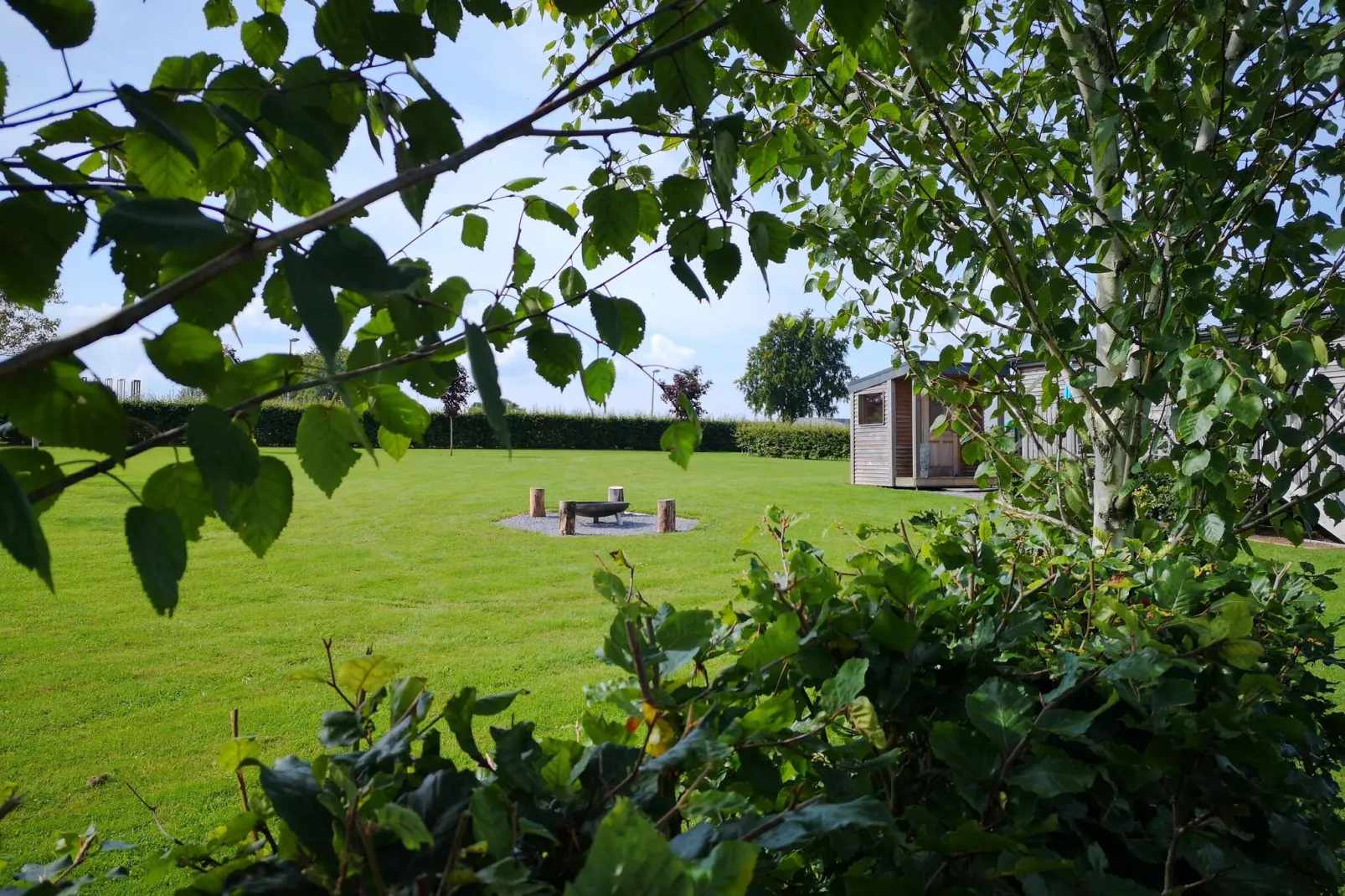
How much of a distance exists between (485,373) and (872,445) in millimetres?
21341

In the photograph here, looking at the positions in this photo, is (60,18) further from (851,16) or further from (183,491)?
(851,16)

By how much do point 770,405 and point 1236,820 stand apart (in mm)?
72451

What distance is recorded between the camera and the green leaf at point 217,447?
66 cm

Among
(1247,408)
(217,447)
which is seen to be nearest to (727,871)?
(217,447)

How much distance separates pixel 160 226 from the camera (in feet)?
1.88

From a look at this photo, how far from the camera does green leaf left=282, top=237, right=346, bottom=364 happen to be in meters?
0.55

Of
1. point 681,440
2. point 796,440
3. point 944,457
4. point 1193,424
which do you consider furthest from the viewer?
point 796,440

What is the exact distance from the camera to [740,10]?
0.81 metres

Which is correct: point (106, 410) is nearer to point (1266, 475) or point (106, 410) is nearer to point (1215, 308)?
point (1215, 308)

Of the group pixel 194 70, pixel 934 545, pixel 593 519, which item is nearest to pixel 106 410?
pixel 194 70

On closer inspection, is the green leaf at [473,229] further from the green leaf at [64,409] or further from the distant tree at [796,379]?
the distant tree at [796,379]

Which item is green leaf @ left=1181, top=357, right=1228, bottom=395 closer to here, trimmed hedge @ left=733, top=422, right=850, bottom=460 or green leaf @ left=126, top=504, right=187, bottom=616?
green leaf @ left=126, top=504, right=187, bottom=616

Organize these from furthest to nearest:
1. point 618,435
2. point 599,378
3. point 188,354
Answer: point 618,435 < point 599,378 < point 188,354

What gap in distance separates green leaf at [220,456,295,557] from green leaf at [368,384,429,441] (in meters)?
0.15
